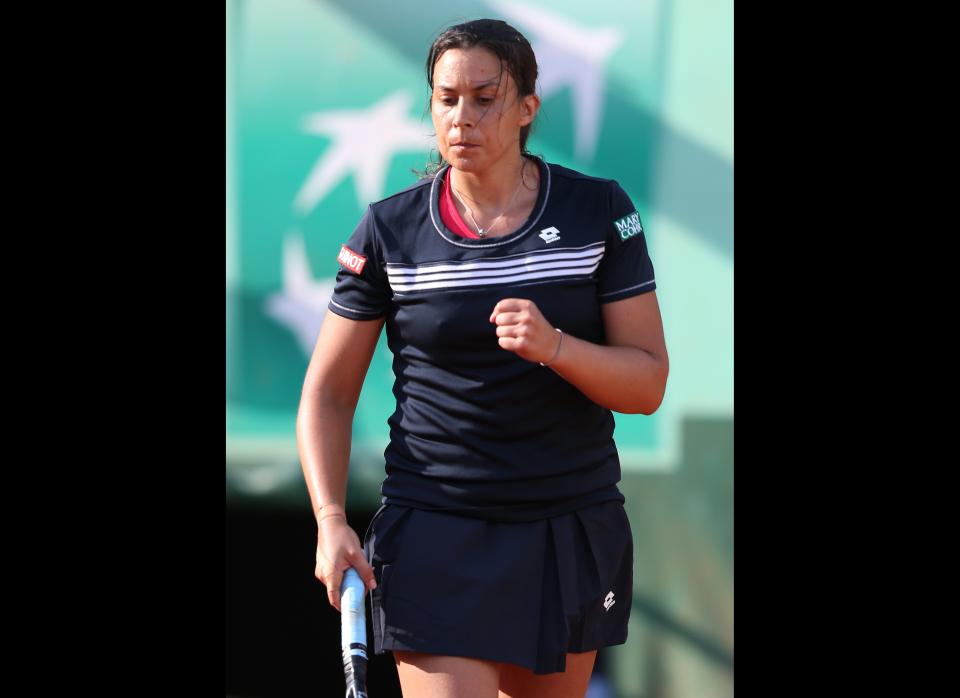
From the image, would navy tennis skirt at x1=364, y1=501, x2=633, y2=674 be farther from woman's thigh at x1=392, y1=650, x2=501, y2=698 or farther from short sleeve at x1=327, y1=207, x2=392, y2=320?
short sleeve at x1=327, y1=207, x2=392, y2=320

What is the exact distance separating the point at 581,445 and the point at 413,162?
164 cm

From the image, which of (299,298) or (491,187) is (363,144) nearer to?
(299,298)

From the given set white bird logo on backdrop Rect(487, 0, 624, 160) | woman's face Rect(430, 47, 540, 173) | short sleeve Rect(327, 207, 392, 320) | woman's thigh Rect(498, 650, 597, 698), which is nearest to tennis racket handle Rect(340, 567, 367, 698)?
woman's thigh Rect(498, 650, 597, 698)

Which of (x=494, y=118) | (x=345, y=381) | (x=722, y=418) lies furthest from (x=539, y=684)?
(x=722, y=418)

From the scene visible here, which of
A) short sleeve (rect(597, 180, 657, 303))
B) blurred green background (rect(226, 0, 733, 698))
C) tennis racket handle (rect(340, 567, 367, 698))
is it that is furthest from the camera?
blurred green background (rect(226, 0, 733, 698))

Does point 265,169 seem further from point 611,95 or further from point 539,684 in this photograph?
point 539,684

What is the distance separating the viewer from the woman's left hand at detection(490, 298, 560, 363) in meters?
2.07

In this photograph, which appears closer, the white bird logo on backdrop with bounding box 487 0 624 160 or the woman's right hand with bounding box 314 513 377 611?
the woman's right hand with bounding box 314 513 377 611

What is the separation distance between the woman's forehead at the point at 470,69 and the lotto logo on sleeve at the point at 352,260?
38cm

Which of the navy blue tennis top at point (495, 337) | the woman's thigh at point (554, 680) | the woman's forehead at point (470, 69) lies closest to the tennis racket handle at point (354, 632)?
the navy blue tennis top at point (495, 337)

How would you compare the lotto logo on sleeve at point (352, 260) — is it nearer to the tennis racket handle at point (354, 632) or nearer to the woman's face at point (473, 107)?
the woman's face at point (473, 107)

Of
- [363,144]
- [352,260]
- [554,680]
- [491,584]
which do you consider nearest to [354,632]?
[491,584]

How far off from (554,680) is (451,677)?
11.0 inches

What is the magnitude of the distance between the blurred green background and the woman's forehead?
133 centimetres
